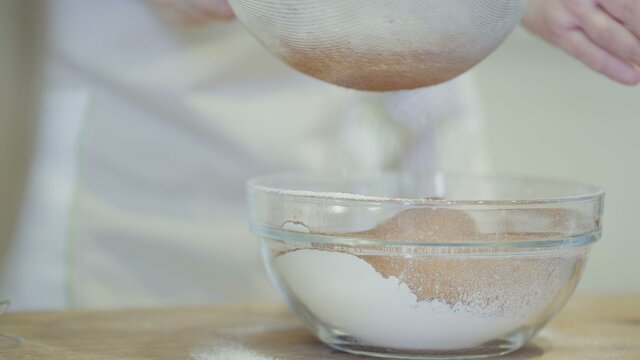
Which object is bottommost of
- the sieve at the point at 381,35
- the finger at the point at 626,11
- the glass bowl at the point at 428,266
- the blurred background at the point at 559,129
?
the glass bowl at the point at 428,266

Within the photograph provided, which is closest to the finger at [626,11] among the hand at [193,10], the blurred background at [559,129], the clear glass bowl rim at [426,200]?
the clear glass bowl rim at [426,200]

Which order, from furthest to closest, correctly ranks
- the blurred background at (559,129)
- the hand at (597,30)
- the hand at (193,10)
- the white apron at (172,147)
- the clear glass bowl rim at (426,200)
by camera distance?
1. the blurred background at (559,129)
2. the white apron at (172,147)
3. the hand at (193,10)
4. the hand at (597,30)
5. the clear glass bowl rim at (426,200)

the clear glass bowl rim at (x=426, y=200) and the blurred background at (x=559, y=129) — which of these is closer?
the clear glass bowl rim at (x=426, y=200)

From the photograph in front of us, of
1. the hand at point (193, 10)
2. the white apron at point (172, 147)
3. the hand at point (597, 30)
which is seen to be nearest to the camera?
the hand at point (597, 30)

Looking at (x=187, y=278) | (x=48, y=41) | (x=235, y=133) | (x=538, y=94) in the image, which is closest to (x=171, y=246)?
(x=187, y=278)

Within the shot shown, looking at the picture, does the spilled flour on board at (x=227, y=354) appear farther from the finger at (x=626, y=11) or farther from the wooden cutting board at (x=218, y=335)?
the finger at (x=626, y=11)

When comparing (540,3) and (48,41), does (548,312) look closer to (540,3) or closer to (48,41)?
(540,3)

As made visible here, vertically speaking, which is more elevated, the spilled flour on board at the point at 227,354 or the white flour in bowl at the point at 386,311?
the white flour in bowl at the point at 386,311
